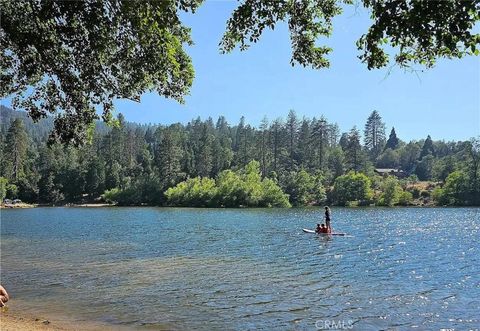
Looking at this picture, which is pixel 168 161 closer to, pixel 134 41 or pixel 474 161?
pixel 474 161

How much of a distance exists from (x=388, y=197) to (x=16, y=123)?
113915 mm

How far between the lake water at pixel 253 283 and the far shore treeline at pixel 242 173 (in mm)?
81869

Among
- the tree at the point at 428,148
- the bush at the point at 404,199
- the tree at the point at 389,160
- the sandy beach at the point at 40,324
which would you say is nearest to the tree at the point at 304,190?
the bush at the point at 404,199

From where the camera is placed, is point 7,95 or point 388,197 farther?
point 388,197

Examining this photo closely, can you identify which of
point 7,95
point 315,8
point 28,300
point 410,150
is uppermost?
point 410,150

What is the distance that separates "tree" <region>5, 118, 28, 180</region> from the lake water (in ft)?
391

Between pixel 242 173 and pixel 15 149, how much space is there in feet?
247

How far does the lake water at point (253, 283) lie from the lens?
1444cm

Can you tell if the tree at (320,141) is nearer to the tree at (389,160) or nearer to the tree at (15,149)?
the tree at (389,160)

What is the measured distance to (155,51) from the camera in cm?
1020

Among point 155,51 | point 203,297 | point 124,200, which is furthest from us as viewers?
point 124,200

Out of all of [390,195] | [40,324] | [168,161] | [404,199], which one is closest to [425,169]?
[404,199]

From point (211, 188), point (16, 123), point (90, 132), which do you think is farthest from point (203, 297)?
point (16, 123)

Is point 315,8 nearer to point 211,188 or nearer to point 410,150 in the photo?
point 211,188
